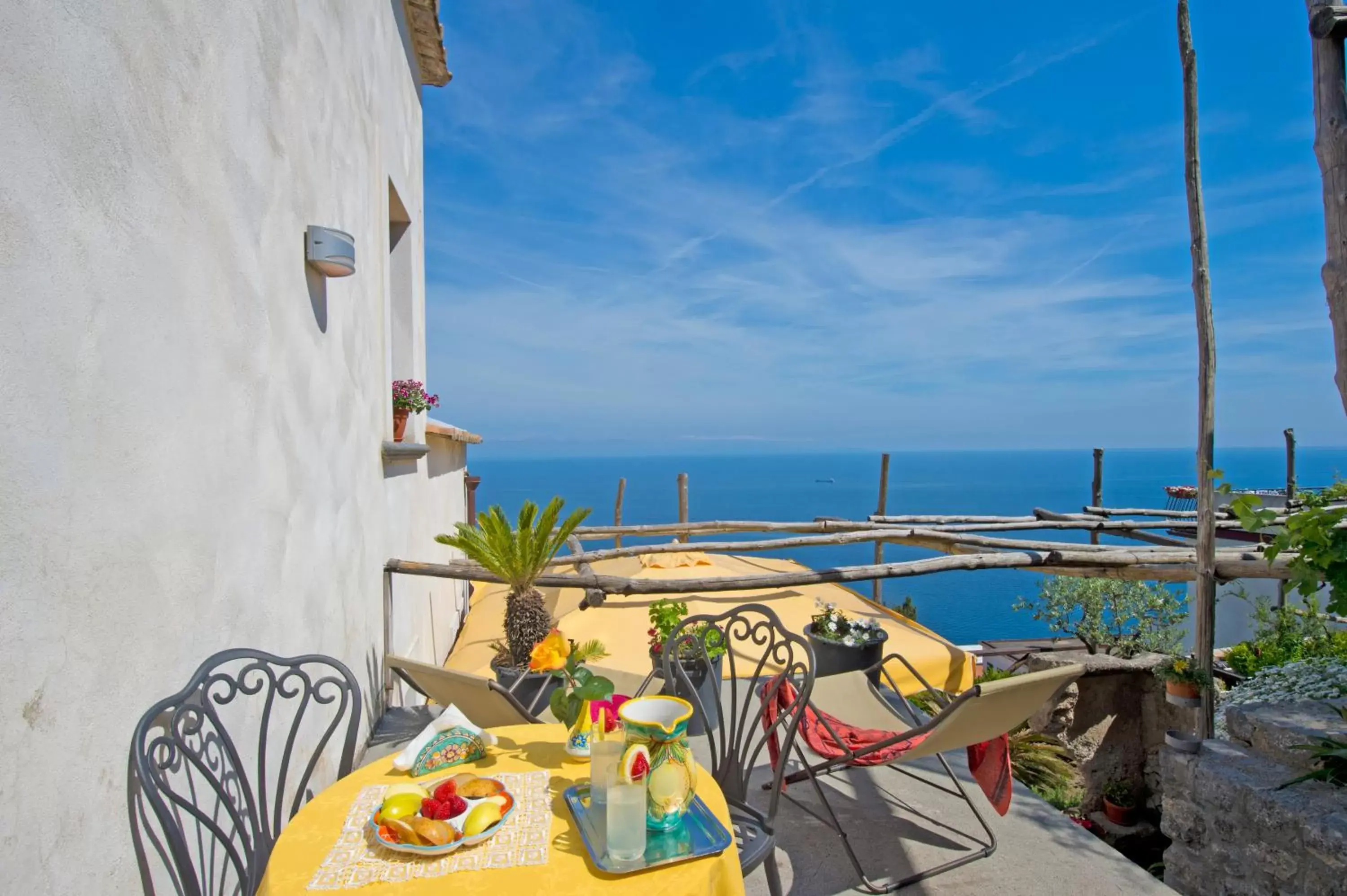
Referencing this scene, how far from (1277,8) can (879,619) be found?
5359 millimetres

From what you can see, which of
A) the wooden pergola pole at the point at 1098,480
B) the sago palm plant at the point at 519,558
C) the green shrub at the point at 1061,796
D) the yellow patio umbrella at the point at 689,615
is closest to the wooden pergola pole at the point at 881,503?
the wooden pergola pole at the point at 1098,480

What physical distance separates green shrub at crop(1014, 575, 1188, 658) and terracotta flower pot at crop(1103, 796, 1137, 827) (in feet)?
11.4

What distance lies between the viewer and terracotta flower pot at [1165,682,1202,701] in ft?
14.4

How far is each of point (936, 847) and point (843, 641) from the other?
281 cm

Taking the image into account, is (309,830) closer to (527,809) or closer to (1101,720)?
(527,809)

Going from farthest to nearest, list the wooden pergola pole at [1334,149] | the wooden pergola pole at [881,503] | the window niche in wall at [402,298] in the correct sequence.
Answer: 1. the wooden pergola pole at [881,503]
2. the window niche in wall at [402,298]
3. the wooden pergola pole at [1334,149]

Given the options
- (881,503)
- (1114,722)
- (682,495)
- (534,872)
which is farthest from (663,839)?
(881,503)

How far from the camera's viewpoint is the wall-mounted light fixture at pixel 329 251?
270 centimetres

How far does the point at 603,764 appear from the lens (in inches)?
62.7

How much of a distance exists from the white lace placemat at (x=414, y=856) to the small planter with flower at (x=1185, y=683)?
14.6 feet

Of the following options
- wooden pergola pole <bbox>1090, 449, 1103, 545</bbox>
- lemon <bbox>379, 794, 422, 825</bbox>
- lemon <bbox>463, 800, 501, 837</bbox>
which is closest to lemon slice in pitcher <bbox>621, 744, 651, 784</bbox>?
lemon <bbox>463, 800, 501, 837</bbox>

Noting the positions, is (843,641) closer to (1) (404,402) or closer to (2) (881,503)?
(1) (404,402)

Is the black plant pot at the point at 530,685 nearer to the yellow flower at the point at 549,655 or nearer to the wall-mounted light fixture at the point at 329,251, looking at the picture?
the yellow flower at the point at 549,655

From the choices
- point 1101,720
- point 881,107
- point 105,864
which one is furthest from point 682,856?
point 881,107
